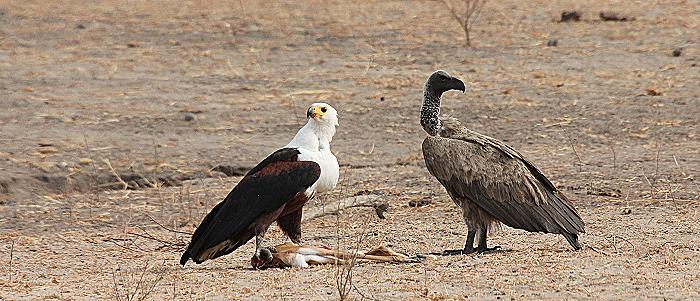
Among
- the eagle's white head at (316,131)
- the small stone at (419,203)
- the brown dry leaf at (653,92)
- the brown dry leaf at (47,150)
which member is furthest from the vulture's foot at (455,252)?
→ the brown dry leaf at (653,92)

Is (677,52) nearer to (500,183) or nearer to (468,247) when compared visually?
(500,183)

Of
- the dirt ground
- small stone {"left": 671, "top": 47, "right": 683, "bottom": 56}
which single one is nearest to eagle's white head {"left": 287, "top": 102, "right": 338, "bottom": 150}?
the dirt ground

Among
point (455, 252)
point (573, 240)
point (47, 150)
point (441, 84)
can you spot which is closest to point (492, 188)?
point (455, 252)

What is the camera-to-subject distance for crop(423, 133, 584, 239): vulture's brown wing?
7887mm

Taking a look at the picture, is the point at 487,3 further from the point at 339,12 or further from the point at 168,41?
the point at 168,41

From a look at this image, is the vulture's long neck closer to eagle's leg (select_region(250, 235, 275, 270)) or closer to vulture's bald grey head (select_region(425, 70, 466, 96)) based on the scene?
vulture's bald grey head (select_region(425, 70, 466, 96))

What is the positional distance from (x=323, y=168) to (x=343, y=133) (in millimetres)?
5292

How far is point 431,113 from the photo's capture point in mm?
8812

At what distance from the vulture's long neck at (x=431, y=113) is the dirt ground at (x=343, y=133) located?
2.25ft

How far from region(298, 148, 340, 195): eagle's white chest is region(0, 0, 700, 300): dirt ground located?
1.11 feet

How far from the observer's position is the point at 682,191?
9945 millimetres

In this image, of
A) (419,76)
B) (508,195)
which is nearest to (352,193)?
(508,195)

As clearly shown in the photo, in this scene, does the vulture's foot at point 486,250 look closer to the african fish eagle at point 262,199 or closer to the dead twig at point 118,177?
the african fish eagle at point 262,199

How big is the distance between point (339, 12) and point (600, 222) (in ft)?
41.5
